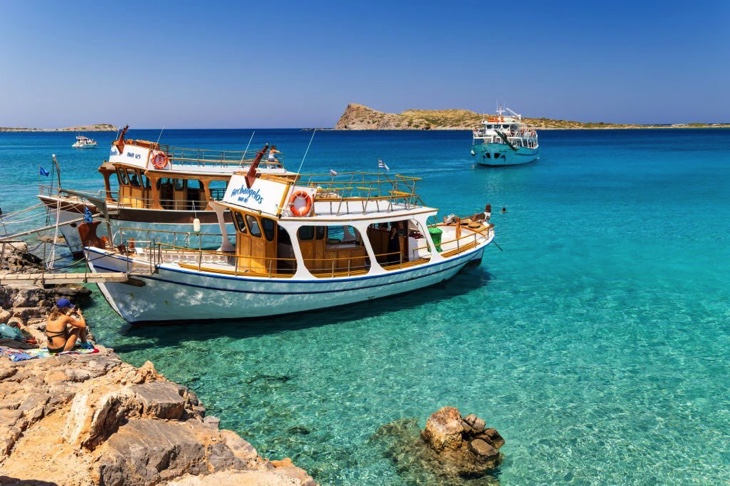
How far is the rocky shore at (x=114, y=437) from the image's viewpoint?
711 centimetres

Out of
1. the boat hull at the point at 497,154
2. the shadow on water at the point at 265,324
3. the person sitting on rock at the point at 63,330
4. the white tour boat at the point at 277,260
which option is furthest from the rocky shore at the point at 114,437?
the boat hull at the point at 497,154

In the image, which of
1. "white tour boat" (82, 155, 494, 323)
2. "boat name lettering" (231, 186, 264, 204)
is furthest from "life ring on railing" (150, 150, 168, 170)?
"boat name lettering" (231, 186, 264, 204)

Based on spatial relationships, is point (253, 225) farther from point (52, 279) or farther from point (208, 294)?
point (52, 279)

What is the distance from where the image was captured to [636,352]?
1416 centimetres

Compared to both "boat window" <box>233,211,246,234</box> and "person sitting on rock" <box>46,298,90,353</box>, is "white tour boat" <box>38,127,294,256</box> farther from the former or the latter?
"person sitting on rock" <box>46,298,90,353</box>

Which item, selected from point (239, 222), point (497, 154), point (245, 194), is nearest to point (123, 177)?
point (239, 222)

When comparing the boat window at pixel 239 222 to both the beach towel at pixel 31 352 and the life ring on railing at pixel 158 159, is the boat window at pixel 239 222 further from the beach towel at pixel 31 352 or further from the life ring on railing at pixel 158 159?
the life ring on railing at pixel 158 159

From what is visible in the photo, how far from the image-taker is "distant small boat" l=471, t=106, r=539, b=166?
70000 millimetres

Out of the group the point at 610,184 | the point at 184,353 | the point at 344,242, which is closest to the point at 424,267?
the point at 344,242

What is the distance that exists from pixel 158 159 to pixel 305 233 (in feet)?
36.2

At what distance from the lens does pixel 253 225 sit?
16.2 meters

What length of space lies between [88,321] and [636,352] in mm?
15258

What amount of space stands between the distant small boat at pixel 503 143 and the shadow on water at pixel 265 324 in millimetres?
54204

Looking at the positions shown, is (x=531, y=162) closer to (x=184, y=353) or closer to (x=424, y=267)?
(x=424, y=267)
